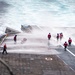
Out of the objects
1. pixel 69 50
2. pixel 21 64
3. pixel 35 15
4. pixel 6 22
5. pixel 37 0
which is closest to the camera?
pixel 21 64

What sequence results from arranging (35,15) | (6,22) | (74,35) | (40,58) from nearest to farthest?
(40,58) → (74,35) → (6,22) → (35,15)

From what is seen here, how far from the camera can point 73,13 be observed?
339ft

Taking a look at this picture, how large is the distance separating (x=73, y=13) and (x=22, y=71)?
253 ft

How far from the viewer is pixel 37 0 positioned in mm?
131625

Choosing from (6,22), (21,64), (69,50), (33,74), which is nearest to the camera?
(33,74)

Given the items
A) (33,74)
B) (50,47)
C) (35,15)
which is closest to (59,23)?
(35,15)

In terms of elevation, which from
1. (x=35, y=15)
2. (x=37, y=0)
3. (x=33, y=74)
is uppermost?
(x=37, y=0)

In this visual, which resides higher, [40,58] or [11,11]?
[11,11]

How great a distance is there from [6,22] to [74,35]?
2904 cm

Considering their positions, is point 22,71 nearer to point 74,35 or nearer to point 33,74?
point 33,74

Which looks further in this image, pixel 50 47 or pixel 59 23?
pixel 59 23

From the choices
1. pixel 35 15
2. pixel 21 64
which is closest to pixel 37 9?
pixel 35 15

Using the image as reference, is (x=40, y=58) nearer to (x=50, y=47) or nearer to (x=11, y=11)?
(x=50, y=47)

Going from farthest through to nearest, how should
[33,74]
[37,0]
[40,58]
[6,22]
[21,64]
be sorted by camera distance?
1. [37,0]
2. [6,22]
3. [40,58]
4. [21,64]
5. [33,74]
